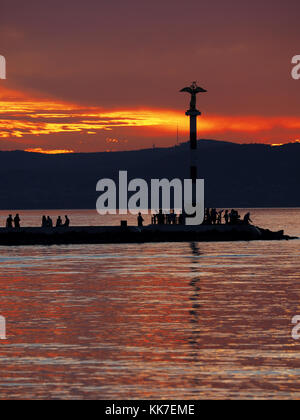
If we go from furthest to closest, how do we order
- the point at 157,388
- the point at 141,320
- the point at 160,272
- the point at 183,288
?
1. the point at 160,272
2. the point at 183,288
3. the point at 141,320
4. the point at 157,388

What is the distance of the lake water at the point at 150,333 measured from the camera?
20.7 metres

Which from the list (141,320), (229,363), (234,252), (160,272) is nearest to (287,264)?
(160,272)

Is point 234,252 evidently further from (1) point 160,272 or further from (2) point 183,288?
(2) point 183,288

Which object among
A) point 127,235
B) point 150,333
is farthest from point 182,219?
point 150,333

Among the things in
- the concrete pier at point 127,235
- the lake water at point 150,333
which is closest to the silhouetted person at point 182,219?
the concrete pier at point 127,235

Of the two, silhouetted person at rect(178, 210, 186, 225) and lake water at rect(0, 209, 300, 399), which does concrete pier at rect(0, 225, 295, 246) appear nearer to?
silhouetted person at rect(178, 210, 186, 225)

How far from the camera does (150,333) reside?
28.2 m

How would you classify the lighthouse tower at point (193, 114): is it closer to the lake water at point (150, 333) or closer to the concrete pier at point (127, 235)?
the concrete pier at point (127, 235)

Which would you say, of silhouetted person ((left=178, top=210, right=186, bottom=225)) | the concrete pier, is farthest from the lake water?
silhouetted person ((left=178, top=210, right=186, bottom=225))

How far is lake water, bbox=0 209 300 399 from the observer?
20.7m

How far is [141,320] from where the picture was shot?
3139 cm

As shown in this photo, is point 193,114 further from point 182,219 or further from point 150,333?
point 150,333
